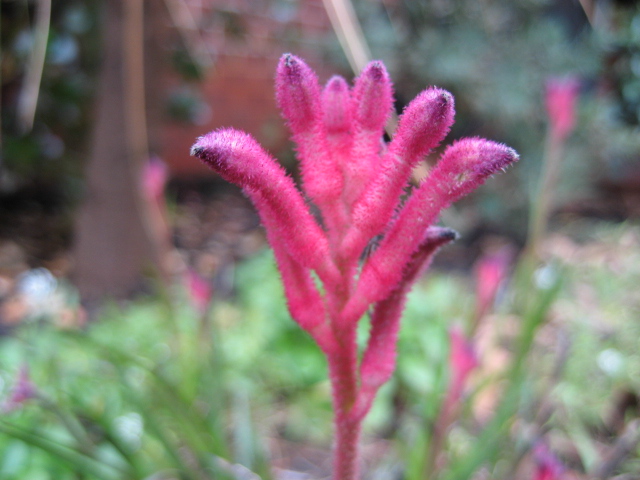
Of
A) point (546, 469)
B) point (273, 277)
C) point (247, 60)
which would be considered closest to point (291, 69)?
point (546, 469)

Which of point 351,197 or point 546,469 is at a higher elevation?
point 351,197

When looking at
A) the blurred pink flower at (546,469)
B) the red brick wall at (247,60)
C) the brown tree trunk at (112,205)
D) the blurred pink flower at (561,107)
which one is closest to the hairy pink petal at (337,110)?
the blurred pink flower at (546,469)

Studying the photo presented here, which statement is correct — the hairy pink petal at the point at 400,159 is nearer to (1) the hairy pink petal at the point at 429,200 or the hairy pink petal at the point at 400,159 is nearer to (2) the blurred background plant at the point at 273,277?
(1) the hairy pink petal at the point at 429,200

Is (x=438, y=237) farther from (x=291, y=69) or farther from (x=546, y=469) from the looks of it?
(x=546, y=469)

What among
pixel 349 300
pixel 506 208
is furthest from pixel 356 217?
pixel 506 208

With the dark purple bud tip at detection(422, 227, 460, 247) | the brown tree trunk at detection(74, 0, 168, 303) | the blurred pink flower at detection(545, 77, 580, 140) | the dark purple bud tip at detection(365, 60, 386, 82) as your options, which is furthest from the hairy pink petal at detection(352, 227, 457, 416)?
the brown tree trunk at detection(74, 0, 168, 303)

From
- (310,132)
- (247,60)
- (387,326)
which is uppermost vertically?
(247,60)
